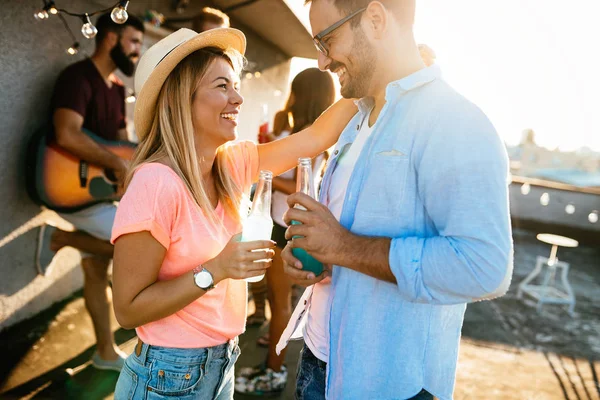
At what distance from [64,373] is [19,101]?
2118 mm

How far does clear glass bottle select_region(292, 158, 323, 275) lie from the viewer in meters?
1.58

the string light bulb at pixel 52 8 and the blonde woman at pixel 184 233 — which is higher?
the string light bulb at pixel 52 8

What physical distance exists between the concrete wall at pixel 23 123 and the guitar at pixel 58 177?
0.61 ft

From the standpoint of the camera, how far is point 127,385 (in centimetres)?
163

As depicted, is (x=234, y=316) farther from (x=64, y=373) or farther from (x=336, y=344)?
(x=64, y=373)

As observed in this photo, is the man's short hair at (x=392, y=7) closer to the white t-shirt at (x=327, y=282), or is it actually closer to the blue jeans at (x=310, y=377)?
the white t-shirt at (x=327, y=282)

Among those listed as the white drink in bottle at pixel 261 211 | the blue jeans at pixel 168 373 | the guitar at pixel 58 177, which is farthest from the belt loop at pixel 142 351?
the guitar at pixel 58 177

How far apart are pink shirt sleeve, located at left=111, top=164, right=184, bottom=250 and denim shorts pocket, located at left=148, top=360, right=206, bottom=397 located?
46cm

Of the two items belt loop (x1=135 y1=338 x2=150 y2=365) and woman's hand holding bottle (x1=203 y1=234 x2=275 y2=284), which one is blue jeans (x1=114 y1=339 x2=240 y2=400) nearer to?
belt loop (x1=135 y1=338 x2=150 y2=365)

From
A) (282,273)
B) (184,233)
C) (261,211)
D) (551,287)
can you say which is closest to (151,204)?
(184,233)

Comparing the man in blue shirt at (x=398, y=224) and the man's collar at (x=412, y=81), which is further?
the man's collar at (x=412, y=81)

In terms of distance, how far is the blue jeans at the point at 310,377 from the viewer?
5.56 feet

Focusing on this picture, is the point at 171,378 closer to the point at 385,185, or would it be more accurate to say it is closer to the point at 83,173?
the point at 385,185

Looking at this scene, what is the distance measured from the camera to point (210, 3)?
5.72 metres
